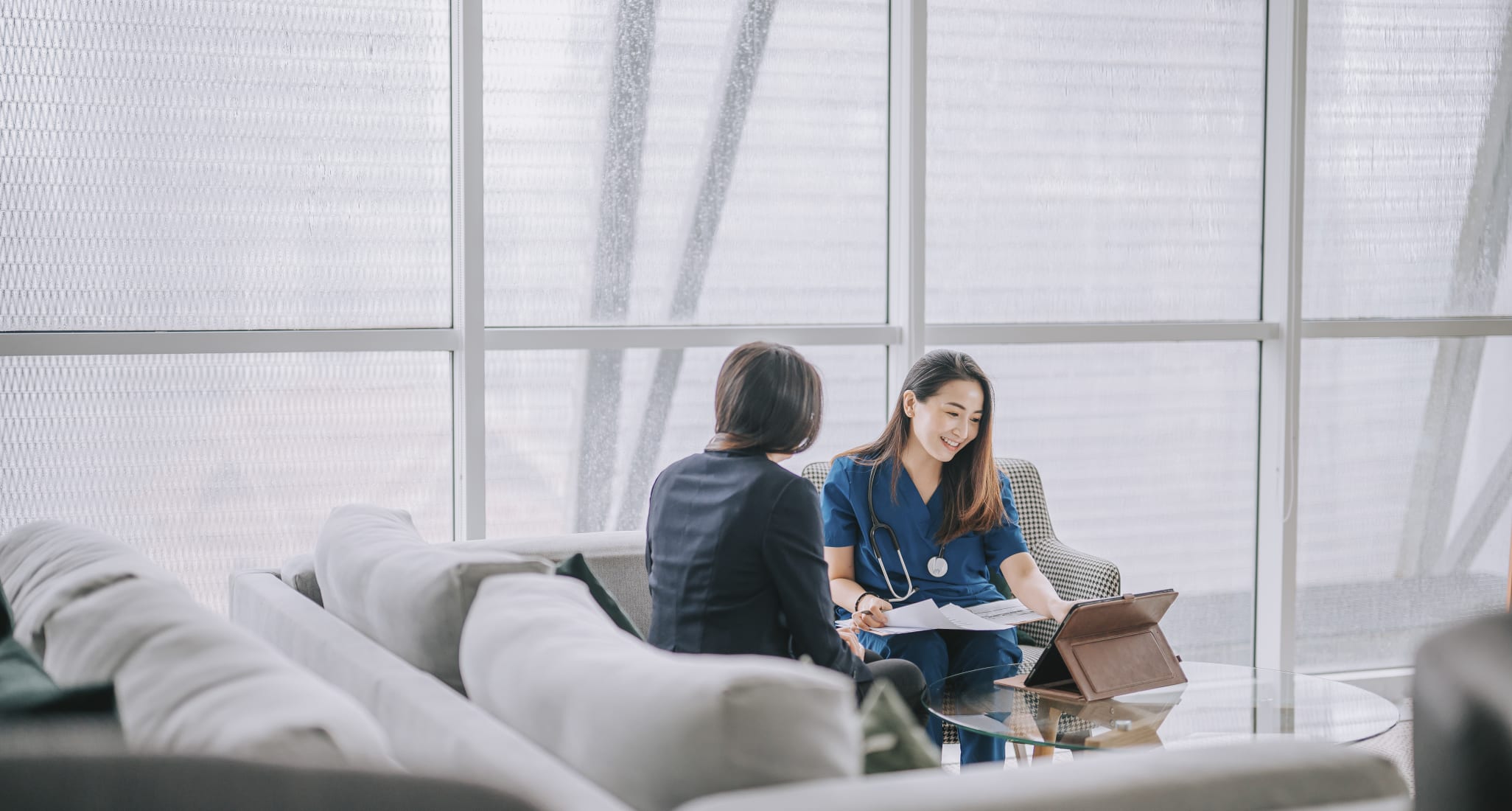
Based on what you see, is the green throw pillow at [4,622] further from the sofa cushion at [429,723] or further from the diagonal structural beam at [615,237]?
the diagonal structural beam at [615,237]

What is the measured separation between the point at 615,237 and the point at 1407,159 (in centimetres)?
258

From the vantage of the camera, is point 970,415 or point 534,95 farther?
point 534,95

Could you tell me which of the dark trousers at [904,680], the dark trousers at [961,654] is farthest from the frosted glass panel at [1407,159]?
the dark trousers at [904,680]

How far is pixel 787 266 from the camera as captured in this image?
3.72 m

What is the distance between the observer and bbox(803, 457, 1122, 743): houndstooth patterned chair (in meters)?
3.26

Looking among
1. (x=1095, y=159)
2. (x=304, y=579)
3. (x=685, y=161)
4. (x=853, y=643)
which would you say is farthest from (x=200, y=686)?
(x=1095, y=159)

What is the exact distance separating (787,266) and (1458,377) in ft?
7.71

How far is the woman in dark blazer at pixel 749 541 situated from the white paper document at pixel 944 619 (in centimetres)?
33

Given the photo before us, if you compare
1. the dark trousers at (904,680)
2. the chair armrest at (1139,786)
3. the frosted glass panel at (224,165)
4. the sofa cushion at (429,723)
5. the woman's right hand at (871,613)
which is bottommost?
the dark trousers at (904,680)

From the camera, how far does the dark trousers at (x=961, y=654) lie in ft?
9.43

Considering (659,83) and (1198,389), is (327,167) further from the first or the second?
(1198,389)

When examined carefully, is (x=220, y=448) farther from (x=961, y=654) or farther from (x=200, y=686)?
(x=200, y=686)

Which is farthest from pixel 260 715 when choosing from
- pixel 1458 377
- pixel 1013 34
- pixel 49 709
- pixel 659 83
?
pixel 1458 377

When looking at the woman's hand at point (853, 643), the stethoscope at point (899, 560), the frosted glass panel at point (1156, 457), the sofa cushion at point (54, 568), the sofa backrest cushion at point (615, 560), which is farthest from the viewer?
the frosted glass panel at point (1156, 457)
